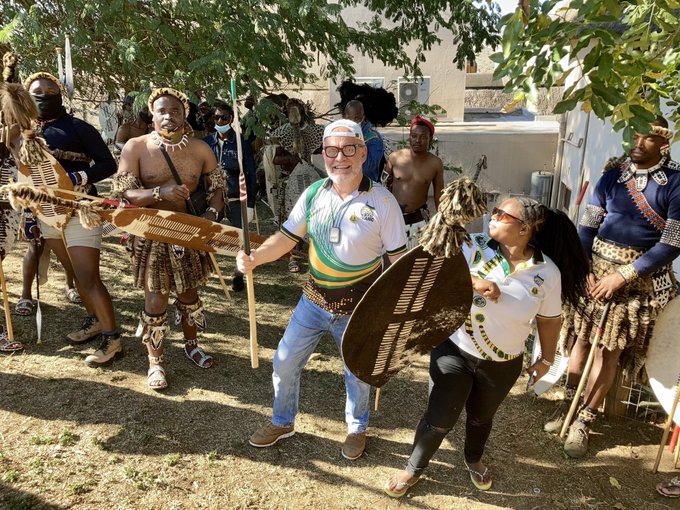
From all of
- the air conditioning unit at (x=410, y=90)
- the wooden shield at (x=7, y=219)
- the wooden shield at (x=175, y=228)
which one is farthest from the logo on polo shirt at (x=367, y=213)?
the air conditioning unit at (x=410, y=90)

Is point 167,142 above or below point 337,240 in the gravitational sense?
above

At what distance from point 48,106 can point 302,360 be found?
2.70 meters

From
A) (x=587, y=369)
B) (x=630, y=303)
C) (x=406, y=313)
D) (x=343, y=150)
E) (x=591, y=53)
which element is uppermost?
(x=591, y=53)

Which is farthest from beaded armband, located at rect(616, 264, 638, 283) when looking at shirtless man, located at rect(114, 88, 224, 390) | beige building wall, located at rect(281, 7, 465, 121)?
beige building wall, located at rect(281, 7, 465, 121)

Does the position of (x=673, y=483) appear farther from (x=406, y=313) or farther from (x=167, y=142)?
(x=167, y=142)

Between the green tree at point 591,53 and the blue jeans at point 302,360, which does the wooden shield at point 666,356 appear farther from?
the blue jeans at point 302,360

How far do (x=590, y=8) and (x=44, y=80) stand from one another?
371 centimetres

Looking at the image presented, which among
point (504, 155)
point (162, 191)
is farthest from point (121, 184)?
point (504, 155)

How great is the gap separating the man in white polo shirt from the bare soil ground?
2.19 feet

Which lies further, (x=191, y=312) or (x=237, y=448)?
(x=191, y=312)

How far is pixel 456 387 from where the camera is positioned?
111 inches

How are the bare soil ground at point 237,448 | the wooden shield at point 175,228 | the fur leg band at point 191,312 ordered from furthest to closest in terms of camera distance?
the fur leg band at point 191,312 < the wooden shield at point 175,228 < the bare soil ground at point 237,448

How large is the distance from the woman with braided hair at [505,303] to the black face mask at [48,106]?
10.6ft

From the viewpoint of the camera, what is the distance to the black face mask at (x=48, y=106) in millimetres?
4074
